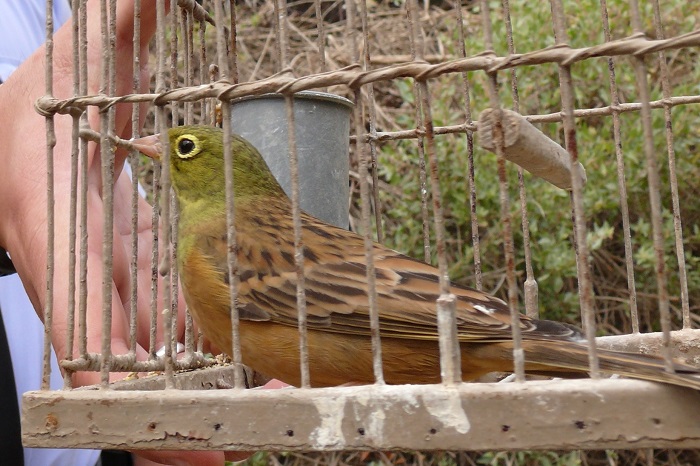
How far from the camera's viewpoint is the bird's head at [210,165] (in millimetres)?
2178

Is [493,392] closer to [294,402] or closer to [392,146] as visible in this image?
[294,402]

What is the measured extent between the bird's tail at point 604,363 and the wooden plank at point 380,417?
0.03 meters

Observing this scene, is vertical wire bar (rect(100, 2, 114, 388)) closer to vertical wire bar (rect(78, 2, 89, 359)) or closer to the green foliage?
vertical wire bar (rect(78, 2, 89, 359))

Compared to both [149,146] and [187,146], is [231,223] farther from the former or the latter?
[187,146]

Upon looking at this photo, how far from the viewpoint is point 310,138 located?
2.29 m

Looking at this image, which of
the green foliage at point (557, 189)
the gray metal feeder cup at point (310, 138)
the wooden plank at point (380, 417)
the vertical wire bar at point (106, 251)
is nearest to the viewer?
the wooden plank at point (380, 417)

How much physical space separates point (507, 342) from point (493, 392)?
0.38 metres

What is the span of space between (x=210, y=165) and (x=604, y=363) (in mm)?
1152

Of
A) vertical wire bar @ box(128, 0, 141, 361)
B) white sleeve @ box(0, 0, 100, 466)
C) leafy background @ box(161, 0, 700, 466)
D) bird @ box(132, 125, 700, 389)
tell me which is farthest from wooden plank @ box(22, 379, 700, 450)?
leafy background @ box(161, 0, 700, 466)

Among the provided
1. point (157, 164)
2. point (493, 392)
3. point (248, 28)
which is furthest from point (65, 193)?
point (248, 28)

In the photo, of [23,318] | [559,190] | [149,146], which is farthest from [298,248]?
[559,190]

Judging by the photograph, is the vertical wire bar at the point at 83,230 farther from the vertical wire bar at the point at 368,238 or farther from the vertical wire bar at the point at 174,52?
the vertical wire bar at the point at 368,238

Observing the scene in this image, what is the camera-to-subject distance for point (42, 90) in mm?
2215

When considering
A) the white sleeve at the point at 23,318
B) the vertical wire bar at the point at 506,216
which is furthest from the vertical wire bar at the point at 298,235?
the white sleeve at the point at 23,318
